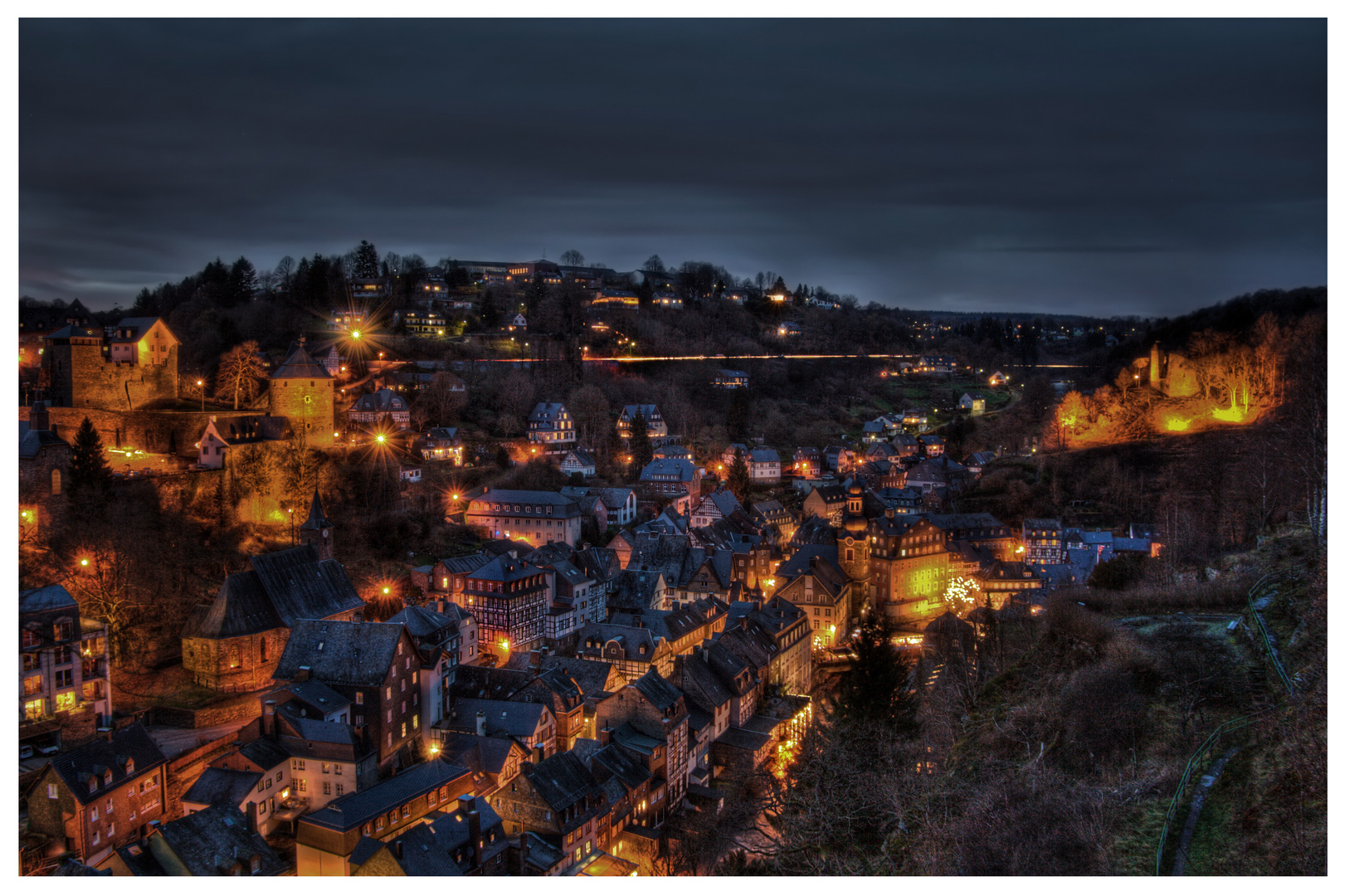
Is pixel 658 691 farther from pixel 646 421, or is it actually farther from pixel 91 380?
pixel 646 421

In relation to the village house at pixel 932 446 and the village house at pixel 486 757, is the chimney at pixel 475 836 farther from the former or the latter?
the village house at pixel 932 446

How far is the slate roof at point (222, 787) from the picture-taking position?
1455 centimetres

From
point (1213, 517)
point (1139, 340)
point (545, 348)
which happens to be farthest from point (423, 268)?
point (1213, 517)

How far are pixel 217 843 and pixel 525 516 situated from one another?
21.2 metres

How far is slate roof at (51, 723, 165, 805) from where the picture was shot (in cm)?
1334

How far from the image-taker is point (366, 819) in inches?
557

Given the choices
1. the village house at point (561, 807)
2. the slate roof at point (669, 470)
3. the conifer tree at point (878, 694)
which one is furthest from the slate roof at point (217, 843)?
the slate roof at point (669, 470)

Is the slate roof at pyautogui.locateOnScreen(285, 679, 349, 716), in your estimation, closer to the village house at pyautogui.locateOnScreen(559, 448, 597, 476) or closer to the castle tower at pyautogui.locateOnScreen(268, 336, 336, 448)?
the castle tower at pyautogui.locateOnScreen(268, 336, 336, 448)

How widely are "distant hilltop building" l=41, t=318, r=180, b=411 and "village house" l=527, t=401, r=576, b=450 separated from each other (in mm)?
19388

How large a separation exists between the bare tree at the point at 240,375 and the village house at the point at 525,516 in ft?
30.9

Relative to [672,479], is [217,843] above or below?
below

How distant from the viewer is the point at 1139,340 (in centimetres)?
5062

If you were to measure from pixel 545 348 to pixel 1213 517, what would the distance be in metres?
37.2

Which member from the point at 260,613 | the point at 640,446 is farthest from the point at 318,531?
the point at 640,446
